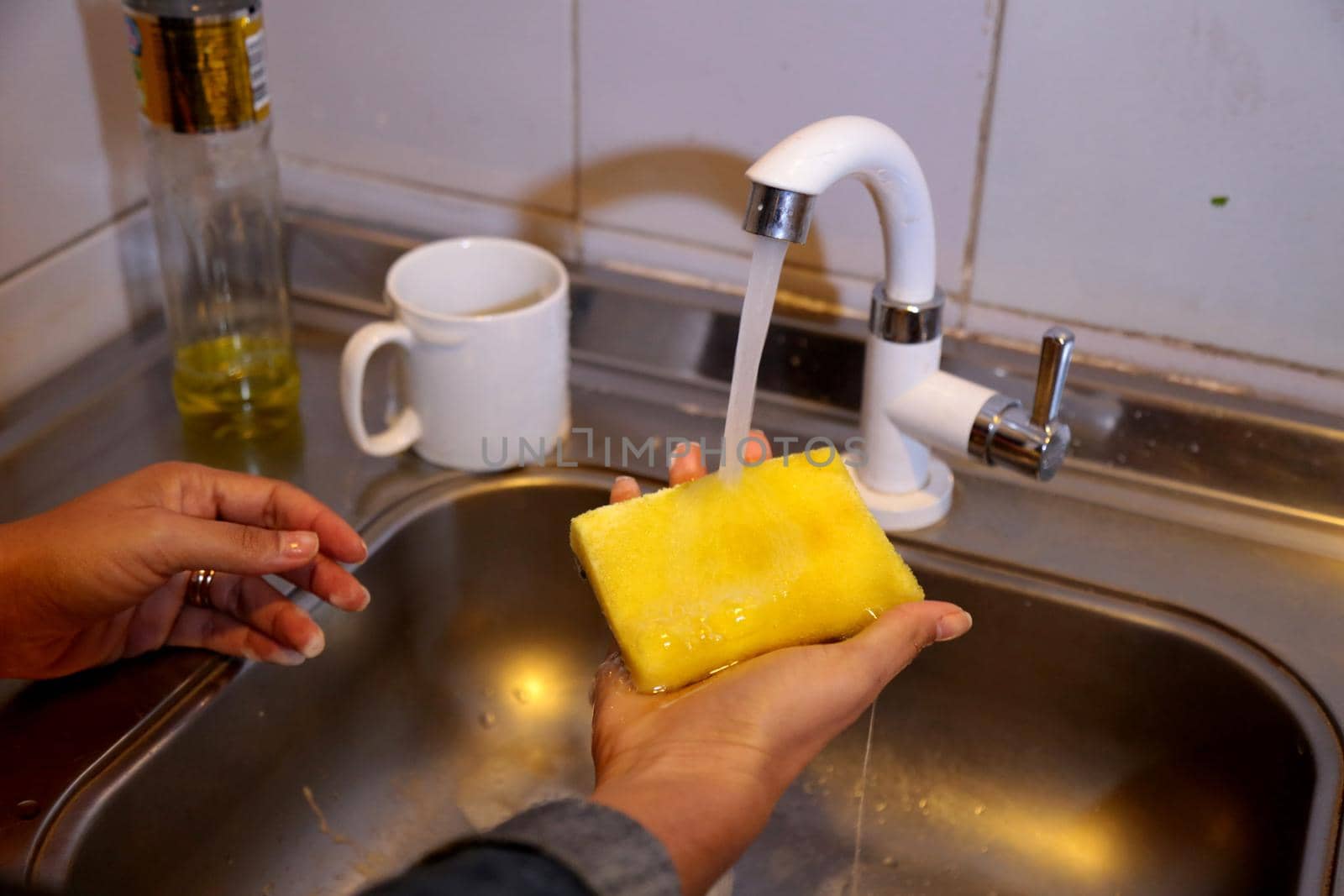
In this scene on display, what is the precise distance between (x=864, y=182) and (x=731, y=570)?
20cm

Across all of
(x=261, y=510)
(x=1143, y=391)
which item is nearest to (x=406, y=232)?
(x=261, y=510)

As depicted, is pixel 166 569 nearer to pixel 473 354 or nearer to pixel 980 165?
pixel 473 354

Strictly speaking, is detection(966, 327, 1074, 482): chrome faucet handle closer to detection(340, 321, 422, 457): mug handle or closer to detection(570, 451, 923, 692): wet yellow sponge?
detection(570, 451, 923, 692): wet yellow sponge

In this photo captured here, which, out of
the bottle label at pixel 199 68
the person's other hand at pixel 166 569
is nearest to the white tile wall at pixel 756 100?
the bottle label at pixel 199 68

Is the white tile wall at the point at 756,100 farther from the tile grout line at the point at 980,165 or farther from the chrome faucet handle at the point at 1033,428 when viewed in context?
the chrome faucet handle at the point at 1033,428

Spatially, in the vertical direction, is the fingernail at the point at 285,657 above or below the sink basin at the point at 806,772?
above

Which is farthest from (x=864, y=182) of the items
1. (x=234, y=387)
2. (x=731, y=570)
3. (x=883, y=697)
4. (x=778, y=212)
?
(x=234, y=387)

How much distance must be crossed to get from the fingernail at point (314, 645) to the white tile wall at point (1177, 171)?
44 cm

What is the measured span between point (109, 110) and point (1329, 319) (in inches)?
30.9

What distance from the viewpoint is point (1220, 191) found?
687 mm

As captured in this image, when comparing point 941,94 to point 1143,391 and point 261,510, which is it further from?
point 261,510

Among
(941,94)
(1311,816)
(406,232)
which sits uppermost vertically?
(941,94)

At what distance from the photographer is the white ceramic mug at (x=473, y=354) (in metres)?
0.72

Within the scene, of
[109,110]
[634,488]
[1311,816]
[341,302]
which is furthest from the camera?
[341,302]
